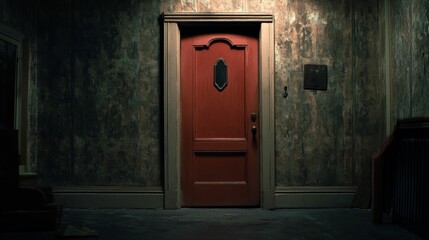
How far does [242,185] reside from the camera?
607 centimetres

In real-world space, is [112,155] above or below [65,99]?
below

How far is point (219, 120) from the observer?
6082 millimetres

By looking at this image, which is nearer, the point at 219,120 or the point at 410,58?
the point at 410,58

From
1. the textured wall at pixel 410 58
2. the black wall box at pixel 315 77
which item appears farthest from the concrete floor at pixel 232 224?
the black wall box at pixel 315 77

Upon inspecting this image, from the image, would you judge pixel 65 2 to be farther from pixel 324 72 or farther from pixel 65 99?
pixel 324 72

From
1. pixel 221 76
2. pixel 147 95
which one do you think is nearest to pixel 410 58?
pixel 221 76

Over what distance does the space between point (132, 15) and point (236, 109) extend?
1579 mm

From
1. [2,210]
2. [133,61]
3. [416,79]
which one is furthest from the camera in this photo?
[133,61]

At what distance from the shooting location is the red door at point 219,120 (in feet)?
19.9

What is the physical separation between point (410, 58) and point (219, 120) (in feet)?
6.98

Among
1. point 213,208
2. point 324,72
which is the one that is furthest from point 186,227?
point 324,72

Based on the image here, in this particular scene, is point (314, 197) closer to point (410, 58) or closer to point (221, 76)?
point (221, 76)

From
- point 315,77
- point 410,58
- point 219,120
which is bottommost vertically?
point 219,120

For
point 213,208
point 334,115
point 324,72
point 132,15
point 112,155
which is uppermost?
point 132,15
